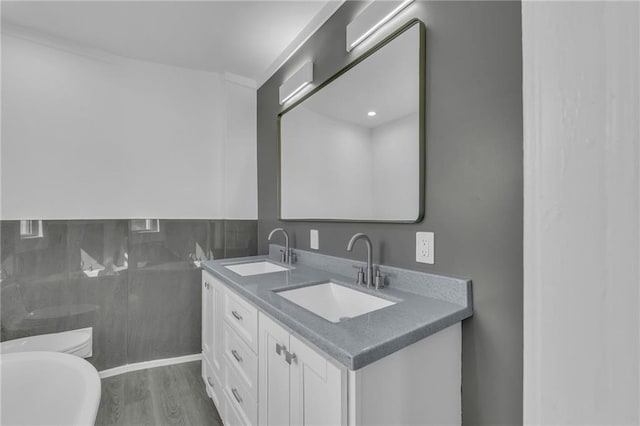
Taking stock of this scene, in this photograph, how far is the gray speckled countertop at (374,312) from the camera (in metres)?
0.84

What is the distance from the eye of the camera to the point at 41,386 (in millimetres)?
1508

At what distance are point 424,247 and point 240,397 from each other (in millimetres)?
1139

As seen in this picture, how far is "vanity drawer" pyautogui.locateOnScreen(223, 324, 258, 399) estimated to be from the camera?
1.32 m

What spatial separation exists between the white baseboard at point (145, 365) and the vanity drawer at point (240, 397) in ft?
3.58

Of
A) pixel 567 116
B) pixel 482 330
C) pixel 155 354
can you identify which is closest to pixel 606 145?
pixel 567 116

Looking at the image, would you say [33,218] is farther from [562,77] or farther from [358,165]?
[562,77]

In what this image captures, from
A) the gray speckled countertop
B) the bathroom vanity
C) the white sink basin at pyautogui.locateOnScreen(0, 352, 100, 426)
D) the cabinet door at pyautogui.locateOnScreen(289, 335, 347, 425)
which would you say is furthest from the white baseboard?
the cabinet door at pyautogui.locateOnScreen(289, 335, 347, 425)

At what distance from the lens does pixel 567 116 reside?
0.16 m

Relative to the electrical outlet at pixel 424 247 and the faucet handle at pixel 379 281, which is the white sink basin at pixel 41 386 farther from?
the electrical outlet at pixel 424 247

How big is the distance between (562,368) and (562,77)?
0.16 meters

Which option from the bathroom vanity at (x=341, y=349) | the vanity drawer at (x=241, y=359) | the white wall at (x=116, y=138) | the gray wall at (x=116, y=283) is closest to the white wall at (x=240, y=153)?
the white wall at (x=116, y=138)

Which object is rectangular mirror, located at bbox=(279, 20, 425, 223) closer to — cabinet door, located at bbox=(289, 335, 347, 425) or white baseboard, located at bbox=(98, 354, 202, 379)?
cabinet door, located at bbox=(289, 335, 347, 425)

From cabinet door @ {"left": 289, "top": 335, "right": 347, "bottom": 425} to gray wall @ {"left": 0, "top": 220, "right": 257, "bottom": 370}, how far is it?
1871mm

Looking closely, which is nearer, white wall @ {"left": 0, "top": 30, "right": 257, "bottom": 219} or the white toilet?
the white toilet
